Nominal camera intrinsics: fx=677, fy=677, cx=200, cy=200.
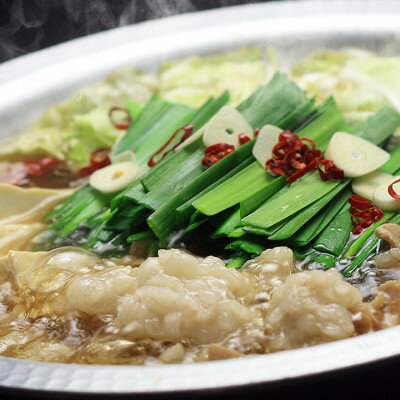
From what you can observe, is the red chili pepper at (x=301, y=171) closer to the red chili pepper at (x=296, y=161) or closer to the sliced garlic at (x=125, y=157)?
the red chili pepper at (x=296, y=161)

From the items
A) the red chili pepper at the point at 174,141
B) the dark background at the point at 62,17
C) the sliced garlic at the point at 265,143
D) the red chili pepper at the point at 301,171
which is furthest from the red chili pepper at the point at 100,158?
the dark background at the point at 62,17

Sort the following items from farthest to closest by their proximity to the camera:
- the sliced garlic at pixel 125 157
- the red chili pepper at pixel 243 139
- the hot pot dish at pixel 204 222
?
the sliced garlic at pixel 125 157, the red chili pepper at pixel 243 139, the hot pot dish at pixel 204 222

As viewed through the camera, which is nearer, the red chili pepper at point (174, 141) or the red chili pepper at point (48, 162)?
the red chili pepper at point (174, 141)

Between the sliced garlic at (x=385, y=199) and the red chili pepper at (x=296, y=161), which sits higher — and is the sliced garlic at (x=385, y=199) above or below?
below

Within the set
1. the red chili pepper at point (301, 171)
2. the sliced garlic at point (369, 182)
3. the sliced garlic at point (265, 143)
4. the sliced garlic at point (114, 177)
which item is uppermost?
the sliced garlic at point (265, 143)

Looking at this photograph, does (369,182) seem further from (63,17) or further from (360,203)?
(63,17)

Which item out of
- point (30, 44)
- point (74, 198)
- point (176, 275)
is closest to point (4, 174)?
point (74, 198)
